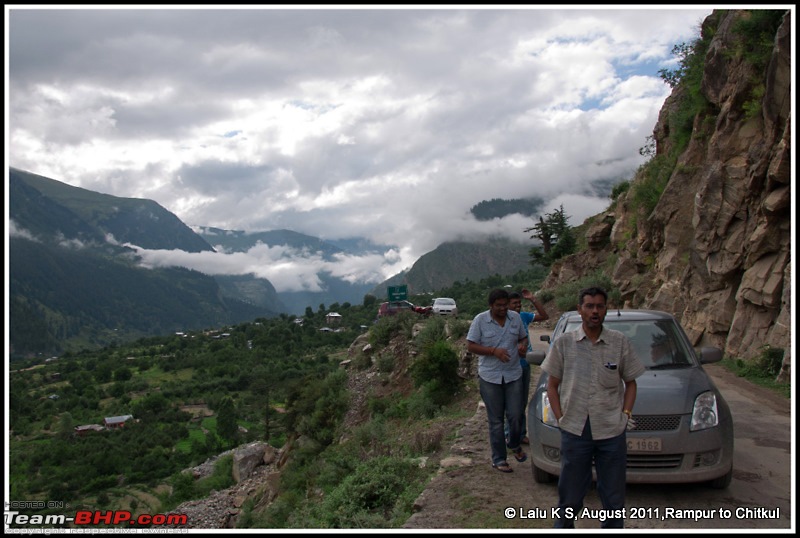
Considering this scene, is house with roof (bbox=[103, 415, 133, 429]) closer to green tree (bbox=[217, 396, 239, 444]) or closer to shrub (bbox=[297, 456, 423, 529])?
green tree (bbox=[217, 396, 239, 444])

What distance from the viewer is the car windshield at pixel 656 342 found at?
5.95m

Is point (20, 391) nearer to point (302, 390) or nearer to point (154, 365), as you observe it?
point (154, 365)

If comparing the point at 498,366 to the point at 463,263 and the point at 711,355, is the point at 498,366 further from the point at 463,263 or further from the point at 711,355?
the point at 463,263

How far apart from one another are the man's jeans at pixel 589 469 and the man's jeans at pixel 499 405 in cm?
209

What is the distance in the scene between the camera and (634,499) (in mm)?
5090

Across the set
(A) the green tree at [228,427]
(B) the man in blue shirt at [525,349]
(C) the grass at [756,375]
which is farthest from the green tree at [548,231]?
(B) the man in blue shirt at [525,349]

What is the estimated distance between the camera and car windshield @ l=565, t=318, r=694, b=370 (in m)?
5.95

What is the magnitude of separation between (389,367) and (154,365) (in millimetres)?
88404

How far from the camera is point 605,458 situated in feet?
12.4

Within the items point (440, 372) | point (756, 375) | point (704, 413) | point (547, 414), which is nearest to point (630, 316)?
point (704, 413)

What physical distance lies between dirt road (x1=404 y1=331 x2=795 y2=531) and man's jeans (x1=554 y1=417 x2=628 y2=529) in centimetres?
107

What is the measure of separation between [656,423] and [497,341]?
1749 millimetres

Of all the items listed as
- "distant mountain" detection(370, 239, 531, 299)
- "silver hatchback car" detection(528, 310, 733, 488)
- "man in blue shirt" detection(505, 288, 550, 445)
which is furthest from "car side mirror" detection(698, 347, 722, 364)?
"distant mountain" detection(370, 239, 531, 299)

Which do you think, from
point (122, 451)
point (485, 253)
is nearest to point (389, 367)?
point (122, 451)
